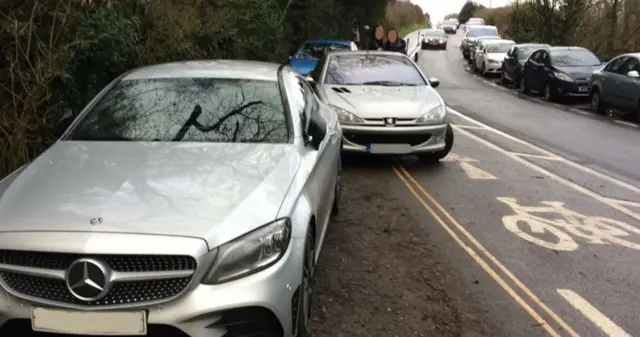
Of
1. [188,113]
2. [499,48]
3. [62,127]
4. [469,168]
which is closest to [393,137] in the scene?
[469,168]

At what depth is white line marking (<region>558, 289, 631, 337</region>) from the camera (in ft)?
14.3

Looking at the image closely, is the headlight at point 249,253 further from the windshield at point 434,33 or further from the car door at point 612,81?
the windshield at point 434,33

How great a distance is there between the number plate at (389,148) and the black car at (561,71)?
40.6ft

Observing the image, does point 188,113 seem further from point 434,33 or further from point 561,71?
point 434,33

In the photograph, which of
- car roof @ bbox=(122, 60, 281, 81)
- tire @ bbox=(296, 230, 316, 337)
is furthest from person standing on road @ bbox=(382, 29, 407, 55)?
tire @ bbox=(296, 230, 316, 337)

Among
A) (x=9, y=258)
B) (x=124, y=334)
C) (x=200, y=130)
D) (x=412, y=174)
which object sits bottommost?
(x=412, y=174)

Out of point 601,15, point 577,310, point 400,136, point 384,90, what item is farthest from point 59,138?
point 601,15

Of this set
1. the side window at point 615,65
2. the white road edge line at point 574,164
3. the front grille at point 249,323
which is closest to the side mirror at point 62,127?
the front grille at point 249,323

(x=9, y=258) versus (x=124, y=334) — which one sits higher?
(x=9, y=258)

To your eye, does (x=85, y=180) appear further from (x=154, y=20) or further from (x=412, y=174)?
(x=154, y=20)

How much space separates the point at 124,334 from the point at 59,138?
2.17 meters

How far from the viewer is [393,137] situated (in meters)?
8.86

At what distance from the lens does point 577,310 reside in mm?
4668

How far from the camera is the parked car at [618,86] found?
15.7 m
